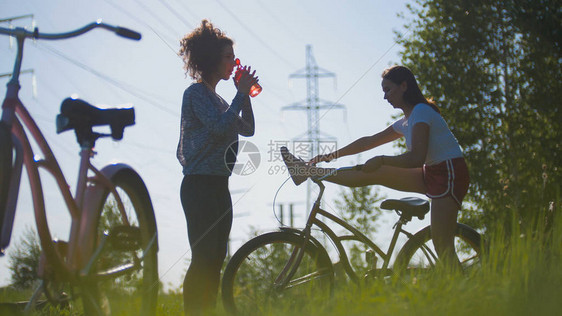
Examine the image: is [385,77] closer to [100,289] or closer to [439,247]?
[439,247]

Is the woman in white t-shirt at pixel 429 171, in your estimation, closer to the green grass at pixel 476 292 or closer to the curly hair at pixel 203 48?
the green grass at pixel 476 292

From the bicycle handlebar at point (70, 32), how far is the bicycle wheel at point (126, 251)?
0.69 metres

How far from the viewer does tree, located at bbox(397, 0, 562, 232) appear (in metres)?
11.1

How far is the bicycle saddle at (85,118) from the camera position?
2.54 meters

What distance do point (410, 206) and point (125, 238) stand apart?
1.98 meters

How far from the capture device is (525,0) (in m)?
11.1

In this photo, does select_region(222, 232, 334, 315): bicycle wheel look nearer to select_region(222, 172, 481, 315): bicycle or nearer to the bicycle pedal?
select_region(222, 172, 481, 315): bicycle

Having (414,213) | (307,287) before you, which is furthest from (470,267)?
(307,287)

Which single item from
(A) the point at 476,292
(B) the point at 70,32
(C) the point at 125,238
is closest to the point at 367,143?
(A) the point at 476,292

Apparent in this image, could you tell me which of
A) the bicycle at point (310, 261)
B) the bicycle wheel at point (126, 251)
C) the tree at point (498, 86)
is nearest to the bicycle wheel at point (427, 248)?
→ the bicycle at point (310, 261)

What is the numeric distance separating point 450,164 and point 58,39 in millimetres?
2474

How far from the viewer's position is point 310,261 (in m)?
3.66

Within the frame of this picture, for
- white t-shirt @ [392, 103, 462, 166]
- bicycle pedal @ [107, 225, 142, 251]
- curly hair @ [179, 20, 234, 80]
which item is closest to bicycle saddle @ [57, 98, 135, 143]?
bicycle pedal @ [107, 225, 142, 251]

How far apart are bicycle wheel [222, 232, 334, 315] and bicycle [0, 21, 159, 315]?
0.63 metres
